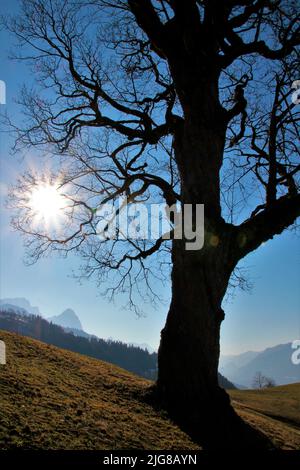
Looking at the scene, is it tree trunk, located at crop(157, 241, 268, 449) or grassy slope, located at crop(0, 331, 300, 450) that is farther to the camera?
tree trunk, located at crop(157, 241, 268, 449)

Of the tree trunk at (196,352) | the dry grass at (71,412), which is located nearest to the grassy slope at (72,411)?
the dry grass at (71,412)

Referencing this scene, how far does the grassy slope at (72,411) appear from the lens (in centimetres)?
469

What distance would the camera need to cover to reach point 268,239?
29.5 feet

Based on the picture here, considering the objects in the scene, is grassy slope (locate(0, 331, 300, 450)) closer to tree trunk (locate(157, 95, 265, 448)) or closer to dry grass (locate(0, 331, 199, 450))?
dry grass (locate(0, 331, 199, 450))

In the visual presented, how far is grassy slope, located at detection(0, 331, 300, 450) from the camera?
469 centimetres

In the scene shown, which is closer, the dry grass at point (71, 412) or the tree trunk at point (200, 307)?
the dry grass at point (71, 412)

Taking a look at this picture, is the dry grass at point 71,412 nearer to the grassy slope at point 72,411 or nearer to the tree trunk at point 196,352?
the grassy slope at point 72,411

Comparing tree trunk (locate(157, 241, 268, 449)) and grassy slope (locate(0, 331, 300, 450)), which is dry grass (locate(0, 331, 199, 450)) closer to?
grassy slope (locate(0, 331, 300, 450))

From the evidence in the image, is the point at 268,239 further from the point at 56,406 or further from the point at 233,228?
the point at 56,406

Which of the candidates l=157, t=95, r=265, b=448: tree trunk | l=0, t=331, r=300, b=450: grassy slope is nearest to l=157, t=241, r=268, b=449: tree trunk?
l=157, t=95, r=265, b=448: tree trunk

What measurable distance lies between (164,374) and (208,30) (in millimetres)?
7378

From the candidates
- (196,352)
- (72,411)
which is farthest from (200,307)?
(72,411)

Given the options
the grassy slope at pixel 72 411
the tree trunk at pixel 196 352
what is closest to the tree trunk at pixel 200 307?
the tree trunk at pixel 196 352

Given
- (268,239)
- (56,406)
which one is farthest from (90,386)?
(268,239)
